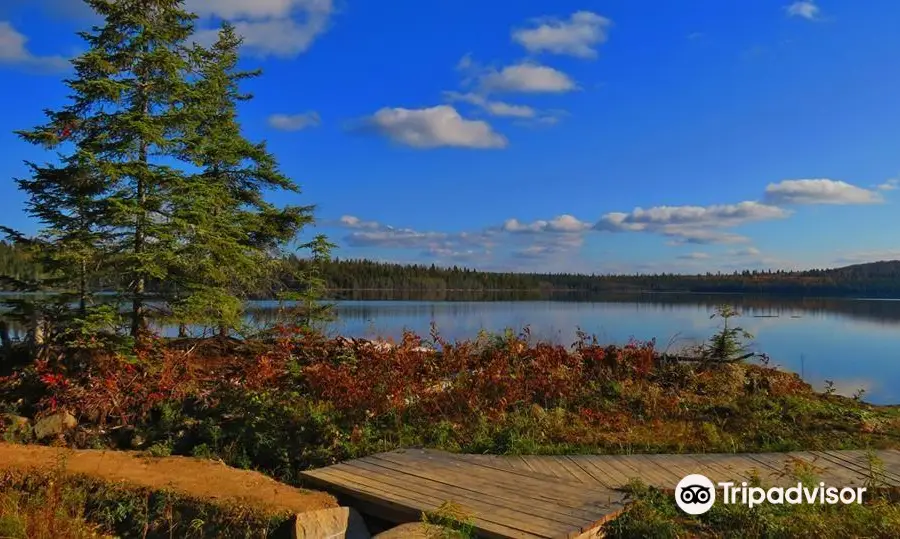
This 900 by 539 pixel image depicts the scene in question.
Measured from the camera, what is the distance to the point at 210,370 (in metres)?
9.76

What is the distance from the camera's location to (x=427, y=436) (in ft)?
25.0

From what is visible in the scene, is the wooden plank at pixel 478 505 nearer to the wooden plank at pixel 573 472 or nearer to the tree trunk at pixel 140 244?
the wooden plank at pixel 573 472

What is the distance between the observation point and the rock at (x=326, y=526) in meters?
5.07

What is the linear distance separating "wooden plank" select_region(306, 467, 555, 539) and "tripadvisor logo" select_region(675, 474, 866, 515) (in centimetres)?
150

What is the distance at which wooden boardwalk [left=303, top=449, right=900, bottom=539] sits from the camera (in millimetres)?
4730

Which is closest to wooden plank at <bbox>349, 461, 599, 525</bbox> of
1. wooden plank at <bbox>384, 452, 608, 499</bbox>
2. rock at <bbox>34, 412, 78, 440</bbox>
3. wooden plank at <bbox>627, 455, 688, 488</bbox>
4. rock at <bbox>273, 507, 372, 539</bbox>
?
wooden plank at <bbox>384, 452, 608, 499</bbox>

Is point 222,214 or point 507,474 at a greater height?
point 222,214

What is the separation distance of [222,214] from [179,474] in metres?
7.32

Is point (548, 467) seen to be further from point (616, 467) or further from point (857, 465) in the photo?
point (857, 465)

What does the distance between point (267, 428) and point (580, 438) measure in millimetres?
3994

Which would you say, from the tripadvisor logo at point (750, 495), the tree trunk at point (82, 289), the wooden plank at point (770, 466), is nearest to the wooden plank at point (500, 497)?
the tripadvisor logo at point (750, 495)

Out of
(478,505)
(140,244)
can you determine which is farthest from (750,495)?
(140,244)

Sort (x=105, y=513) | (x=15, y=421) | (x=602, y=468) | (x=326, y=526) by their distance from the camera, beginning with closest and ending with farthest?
(x=326, y=526) → (x=105, y=513) → (x=602, y=468) → (x=15, y=421)

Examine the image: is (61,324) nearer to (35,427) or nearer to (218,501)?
(35,427)
